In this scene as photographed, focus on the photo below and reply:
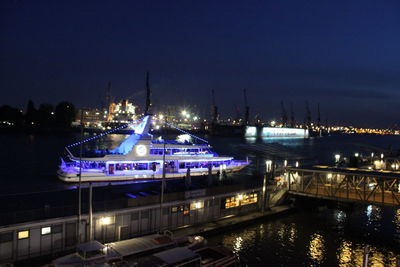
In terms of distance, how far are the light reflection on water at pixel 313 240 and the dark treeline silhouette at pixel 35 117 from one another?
159918 millimetres

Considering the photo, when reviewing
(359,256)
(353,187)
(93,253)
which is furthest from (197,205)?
(353,187)

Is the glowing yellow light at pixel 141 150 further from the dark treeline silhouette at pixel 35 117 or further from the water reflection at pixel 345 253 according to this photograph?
the dark treeline silhouette at pixel 35 117

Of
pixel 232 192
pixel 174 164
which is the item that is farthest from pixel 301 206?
pixel 174 164

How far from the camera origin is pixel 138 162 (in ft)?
138

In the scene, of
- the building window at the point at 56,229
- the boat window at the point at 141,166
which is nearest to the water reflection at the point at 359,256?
the building window at the point at 56,229

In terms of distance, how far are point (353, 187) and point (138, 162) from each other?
24.2 metres

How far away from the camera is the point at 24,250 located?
56.1 feet

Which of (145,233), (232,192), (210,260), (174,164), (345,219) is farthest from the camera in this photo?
(174,164)

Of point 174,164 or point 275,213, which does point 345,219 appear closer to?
point 275,213

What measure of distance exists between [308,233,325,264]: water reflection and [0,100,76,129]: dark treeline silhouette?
16274 centimetres

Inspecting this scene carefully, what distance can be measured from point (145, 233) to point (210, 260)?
5428 millimetres

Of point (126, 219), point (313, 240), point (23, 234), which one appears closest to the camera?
point (23, 234)

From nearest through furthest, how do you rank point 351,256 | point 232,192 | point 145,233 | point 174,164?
point 145,233 < point 351,256 < point 232,192 < point 174,164

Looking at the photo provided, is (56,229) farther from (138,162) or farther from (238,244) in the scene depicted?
(138,162)
